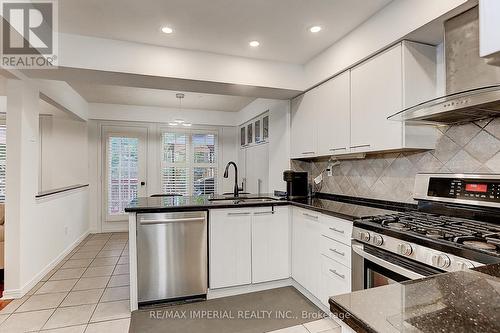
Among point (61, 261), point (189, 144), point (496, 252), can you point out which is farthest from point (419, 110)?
point (189, 144)

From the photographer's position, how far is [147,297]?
8.24 feet

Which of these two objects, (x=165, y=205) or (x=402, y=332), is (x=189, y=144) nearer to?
(x=165, y=205)

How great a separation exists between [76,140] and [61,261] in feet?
7.96

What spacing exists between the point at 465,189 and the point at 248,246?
188 cm

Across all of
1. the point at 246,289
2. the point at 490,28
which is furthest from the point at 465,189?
the point at 246,289

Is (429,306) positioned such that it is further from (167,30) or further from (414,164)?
(167,30)

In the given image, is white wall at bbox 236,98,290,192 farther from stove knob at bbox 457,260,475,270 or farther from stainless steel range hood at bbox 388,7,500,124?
stove knob at bbox 457,260,475,270

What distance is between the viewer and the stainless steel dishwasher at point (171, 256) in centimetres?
250

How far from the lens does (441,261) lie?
4.31 feet

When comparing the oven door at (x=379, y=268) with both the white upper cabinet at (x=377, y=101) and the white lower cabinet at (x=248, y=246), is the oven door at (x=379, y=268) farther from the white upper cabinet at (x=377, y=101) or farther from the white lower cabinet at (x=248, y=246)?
the white lower cabinet at (x=248, y=246)

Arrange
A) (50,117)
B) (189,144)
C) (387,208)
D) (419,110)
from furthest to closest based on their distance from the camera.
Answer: (189,144) → (50,117) → (387,208) → (419,110)

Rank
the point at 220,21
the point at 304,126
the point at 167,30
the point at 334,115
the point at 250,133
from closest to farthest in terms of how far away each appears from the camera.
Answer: the point at 220,21 → the point at 167,30 → the point at 334,115 → the point at 304,126 → the point at 250,133

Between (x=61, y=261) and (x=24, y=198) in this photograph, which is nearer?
(x=24, y=198)

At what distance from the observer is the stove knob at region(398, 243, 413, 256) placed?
147 centimetres
